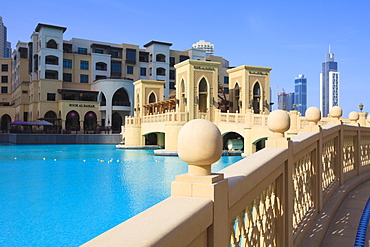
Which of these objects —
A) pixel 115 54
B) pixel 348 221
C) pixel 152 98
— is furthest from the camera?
pixel 115 54

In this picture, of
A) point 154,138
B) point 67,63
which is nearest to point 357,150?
point 154,138

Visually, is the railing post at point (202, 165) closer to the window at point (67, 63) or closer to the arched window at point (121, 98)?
the arched window at point (121, 98)

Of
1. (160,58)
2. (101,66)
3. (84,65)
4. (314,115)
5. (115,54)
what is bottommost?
(314,115)

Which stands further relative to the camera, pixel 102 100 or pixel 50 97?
pixel 102 100

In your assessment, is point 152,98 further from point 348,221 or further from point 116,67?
point 348,221

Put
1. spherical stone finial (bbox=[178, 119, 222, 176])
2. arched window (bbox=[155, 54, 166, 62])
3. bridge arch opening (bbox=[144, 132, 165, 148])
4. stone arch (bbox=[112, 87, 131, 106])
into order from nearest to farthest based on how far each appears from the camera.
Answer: spherical stone finial (bbox=[178, 119, 222, 176]), bridge arch opening (bbox=[144, 132, 165, 148]), stone arch (bbox=[112, 87, 131, 106]), arched window (bbox=[155, 54, 166, 62])

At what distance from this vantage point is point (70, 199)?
11.5 m

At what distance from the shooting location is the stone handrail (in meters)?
1.56

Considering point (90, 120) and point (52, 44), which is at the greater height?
point (52, 44)

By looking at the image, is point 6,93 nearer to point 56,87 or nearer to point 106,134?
point 56,87

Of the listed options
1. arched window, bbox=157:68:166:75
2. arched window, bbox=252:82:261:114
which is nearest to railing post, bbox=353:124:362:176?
arched window, bbox=252:82:261:114

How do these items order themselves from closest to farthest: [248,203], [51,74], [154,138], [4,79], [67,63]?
[248,203] → [154,138] → [51,74] → [67,63] → [4,79]

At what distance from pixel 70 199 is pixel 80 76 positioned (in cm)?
4551

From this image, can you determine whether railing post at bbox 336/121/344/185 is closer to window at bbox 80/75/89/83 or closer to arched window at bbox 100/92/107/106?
arched window at bbox 100/92/107/106
